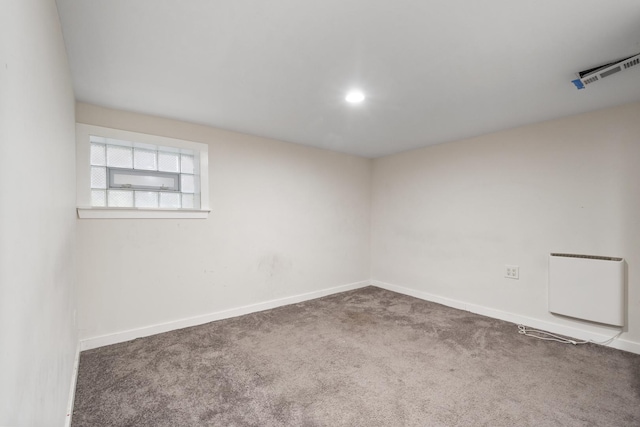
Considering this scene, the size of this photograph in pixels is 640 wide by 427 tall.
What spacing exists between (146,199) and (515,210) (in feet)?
12.6

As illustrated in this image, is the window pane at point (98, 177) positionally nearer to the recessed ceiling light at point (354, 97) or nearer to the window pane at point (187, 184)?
the window pane at point (187, 184)

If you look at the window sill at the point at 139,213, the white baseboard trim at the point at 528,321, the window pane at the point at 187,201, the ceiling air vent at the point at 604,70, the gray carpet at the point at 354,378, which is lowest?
the gray carpet at the point at 354,378

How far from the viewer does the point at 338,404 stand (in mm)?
1707

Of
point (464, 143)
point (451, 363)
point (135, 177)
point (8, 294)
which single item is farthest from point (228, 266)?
point (464, 143)

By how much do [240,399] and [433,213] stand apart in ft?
10.2

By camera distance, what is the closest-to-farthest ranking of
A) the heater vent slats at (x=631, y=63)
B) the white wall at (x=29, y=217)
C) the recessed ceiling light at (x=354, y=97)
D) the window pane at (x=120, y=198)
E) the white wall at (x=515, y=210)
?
Result: the white wall at (x=29, y=217), the heater vent slats at (x=631, y=63), the recessed ceiling light at (x=354, y=97), the white wall at (x=515, y=210), the window pane at (x=120, y=198)

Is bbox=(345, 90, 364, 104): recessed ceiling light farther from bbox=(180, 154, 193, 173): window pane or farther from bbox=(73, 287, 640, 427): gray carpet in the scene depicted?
bbox=(73, 287, 640, 427): gray carpet

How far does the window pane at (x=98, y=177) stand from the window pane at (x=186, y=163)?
2.16 feet

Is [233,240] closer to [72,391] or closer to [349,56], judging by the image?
[72,391]

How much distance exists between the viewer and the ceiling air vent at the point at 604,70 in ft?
5.59

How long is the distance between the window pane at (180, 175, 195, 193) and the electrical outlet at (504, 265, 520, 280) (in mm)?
3551

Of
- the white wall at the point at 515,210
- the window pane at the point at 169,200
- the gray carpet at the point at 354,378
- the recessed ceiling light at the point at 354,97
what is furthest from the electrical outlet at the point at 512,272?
the window pane at the point at 169,200

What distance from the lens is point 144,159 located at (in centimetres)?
274

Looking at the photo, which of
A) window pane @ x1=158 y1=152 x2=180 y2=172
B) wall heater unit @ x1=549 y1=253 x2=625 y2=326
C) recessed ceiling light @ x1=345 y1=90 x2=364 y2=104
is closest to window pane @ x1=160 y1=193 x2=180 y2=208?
window pane @ x1=158 y1=152 x2=180 y2=172
